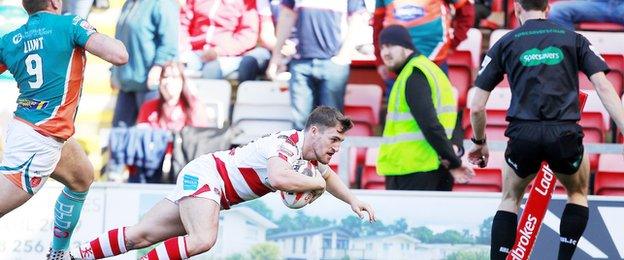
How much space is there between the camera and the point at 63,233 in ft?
28.2

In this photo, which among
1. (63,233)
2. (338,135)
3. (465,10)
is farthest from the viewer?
(465,10)

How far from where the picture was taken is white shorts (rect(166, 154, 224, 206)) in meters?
8.12

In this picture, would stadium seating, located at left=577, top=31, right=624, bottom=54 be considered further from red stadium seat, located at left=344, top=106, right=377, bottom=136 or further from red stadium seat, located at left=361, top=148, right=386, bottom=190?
red stadium seat, located at left=361, top=148, right=386, bottom=190

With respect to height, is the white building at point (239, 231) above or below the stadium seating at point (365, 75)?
below

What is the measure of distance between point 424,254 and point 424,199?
418mm

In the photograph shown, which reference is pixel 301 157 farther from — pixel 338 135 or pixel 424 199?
pixel 424 199

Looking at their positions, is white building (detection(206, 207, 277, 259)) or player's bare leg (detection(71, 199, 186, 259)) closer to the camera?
player's bare leg (detection(71, 199, 186, 259))

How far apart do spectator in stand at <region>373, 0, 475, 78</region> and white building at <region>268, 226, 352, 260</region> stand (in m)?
1.49

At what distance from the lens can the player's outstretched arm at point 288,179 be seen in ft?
25.5

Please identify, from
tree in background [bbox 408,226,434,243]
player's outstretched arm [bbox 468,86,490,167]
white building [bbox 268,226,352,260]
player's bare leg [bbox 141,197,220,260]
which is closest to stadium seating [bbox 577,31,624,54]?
tree in background [bbox 408,226,434,243]

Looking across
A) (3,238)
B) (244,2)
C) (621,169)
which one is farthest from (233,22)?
(621,169)

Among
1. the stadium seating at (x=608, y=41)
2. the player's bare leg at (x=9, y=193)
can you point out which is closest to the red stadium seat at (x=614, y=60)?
the stadium seating at (x=608, y=41)

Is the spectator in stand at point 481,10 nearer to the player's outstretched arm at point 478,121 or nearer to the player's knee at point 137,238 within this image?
the player's outstretched arm at point 478,121

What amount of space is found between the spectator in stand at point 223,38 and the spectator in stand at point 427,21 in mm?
1137
